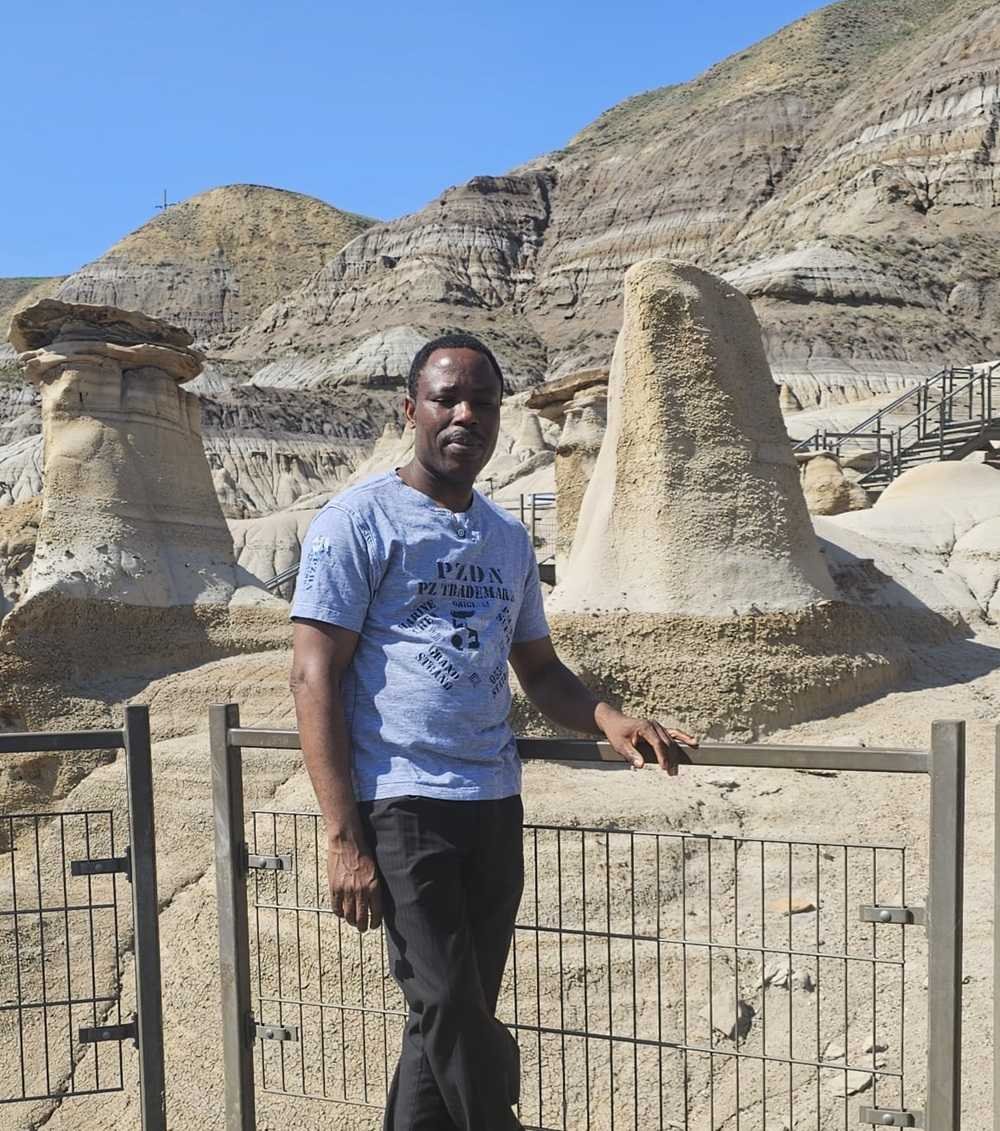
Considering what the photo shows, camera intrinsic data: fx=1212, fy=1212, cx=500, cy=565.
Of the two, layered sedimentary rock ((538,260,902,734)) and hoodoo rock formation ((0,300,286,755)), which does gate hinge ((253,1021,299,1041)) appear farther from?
hoodoo rock formation ((0,300,286,755))

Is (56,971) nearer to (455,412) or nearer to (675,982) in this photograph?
(675,982)

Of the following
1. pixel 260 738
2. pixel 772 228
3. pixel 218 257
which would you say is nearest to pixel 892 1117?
pixel 260 738

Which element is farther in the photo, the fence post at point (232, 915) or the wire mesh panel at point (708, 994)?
the wire mesh panel at point (708, 994)

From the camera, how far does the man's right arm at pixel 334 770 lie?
2.54 meters

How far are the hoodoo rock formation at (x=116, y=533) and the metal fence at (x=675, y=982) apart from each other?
14.1 ft

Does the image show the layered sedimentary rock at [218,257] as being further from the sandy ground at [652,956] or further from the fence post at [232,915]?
the fence post at [232,915]

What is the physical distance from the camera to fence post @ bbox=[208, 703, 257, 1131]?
3248mm

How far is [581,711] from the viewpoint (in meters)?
3.03

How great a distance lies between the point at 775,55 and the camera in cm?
9794

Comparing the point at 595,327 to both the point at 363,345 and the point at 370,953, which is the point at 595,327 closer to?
the point at 363,345

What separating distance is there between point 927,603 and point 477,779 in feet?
26.4

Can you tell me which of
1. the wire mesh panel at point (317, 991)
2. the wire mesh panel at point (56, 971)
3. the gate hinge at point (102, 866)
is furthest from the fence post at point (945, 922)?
the wire mesh panel at point (56, 971)

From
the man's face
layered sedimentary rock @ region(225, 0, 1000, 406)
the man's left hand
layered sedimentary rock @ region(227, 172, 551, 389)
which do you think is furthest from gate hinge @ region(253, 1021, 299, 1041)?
layered sedimentary rock @ region(227, 172, 551, 389)

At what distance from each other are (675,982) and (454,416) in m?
3.30
